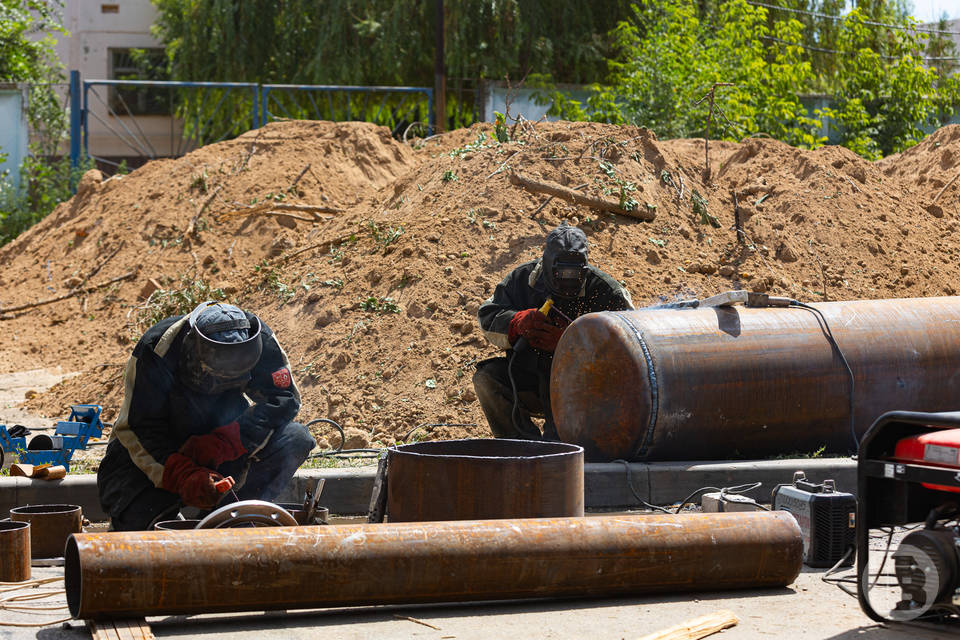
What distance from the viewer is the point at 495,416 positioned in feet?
26.6

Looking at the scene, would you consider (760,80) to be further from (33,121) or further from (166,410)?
(166,410)

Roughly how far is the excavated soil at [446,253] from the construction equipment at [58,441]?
1677mm

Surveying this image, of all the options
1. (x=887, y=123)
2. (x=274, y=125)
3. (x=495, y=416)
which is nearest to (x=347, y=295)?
(x=495, y=416)

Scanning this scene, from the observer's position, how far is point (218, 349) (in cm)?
534

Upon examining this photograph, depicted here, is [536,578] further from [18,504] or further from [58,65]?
[58,65]

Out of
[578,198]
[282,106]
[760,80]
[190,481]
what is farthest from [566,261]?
[282,106]

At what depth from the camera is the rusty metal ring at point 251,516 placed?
4777 millimetres

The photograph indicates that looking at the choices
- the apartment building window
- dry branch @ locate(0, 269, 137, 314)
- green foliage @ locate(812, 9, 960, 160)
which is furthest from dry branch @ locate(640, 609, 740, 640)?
the apartment building window

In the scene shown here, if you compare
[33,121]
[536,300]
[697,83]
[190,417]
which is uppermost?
[697,83]

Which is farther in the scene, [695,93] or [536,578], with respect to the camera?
[695,93]

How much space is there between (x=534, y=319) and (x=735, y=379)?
1384mm

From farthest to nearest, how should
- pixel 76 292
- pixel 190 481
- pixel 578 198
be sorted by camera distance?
pixel 76 292 < pixel 578 198 < pixel 190 481

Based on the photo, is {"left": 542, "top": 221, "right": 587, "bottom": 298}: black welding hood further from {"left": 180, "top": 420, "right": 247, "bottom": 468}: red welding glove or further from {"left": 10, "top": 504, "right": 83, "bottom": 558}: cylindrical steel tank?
{"left": 10, "top": 504, "right": 83, "bottom": 558}: cylindrical steel tank

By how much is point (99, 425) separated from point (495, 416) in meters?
2.76
